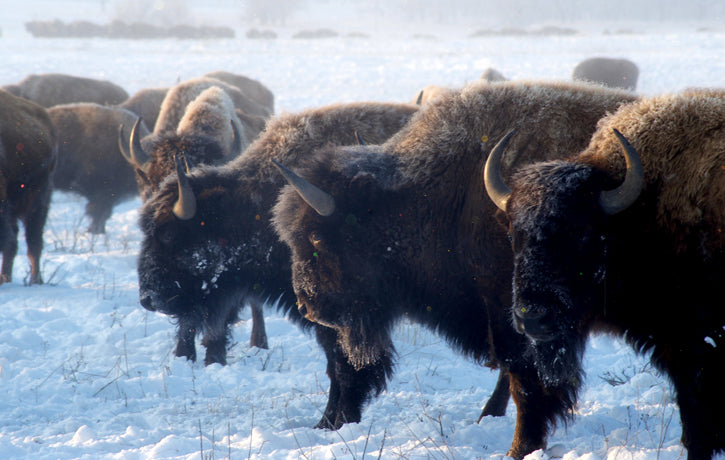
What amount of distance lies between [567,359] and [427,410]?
1262mm

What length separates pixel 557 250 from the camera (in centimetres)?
246

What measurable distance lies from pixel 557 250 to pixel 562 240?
0.05 meters

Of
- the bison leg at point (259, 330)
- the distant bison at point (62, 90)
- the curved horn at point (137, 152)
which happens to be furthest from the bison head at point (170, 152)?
the distant bison at point (62, 90)

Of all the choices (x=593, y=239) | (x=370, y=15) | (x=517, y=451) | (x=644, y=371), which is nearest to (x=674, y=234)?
(x=593, y=239)

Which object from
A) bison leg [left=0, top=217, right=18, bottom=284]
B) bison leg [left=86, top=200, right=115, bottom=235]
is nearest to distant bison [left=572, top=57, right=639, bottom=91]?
bison leg [left=86, top=200, right=115, bottom=235]

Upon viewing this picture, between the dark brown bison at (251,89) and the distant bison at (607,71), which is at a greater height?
Result: the distant bison at (607,71)

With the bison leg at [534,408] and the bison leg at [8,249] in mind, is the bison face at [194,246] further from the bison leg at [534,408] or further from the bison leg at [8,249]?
the bison leg at [8,249]

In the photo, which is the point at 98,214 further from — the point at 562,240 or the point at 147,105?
the point at 562,240

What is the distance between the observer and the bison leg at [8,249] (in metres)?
6.27

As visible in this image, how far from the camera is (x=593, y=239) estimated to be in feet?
8.20

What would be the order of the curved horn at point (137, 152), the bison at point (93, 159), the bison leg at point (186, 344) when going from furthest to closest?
the bison at point (93, 159) → the curved horn at point (137, 152) → the bison leg at point (186, 344)

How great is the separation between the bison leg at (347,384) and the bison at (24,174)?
420 centimetres

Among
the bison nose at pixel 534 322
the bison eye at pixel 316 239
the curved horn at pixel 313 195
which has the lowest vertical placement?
the bison eye at pixel 316 239

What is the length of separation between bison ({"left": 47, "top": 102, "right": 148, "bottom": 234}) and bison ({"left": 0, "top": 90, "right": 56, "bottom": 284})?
8.09ft
